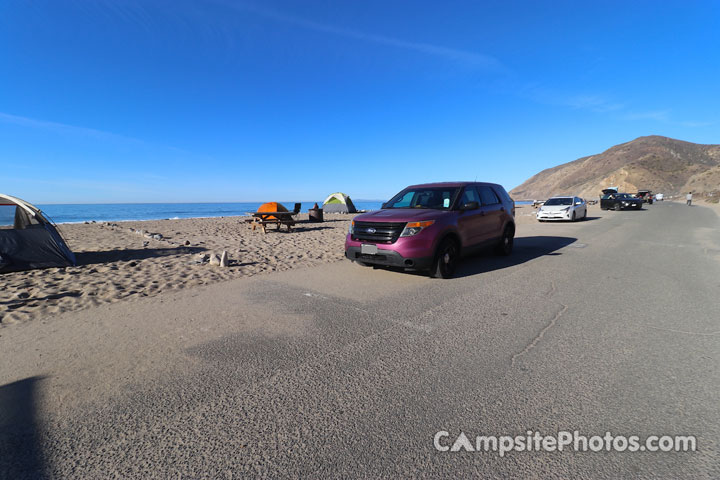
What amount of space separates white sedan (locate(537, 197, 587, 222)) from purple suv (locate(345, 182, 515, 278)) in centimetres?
1291

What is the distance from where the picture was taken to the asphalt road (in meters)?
1.85

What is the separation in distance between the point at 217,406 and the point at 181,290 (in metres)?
3.55

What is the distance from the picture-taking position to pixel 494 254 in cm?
838

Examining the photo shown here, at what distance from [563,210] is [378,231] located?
54.3 ft

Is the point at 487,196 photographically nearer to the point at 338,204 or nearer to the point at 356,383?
the point at 356,383

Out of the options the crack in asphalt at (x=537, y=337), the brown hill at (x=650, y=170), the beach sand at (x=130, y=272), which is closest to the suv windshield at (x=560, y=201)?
the beach sand at (x=130, y=272)

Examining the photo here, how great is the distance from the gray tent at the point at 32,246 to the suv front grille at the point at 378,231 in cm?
652

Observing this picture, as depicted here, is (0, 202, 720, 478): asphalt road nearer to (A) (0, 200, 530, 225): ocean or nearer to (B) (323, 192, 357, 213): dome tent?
(A) (0, 200, 530, 225): ocean

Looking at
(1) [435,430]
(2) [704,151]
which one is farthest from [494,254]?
(2) [704,151]

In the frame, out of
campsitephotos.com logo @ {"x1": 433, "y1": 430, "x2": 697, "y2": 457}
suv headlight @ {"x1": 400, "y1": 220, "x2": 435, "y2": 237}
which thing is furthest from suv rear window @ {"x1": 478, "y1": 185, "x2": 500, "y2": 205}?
campsitephotos.com logo @ {"x1": 433, "y1": 430, "x2": 697, "y2": 457}

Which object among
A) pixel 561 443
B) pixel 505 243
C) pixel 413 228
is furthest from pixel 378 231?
pixel 561 443

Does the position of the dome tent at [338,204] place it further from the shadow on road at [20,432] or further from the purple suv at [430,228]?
the shadow on road at [20,432]

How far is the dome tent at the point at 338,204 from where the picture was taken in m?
30.2

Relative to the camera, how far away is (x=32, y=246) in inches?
262
